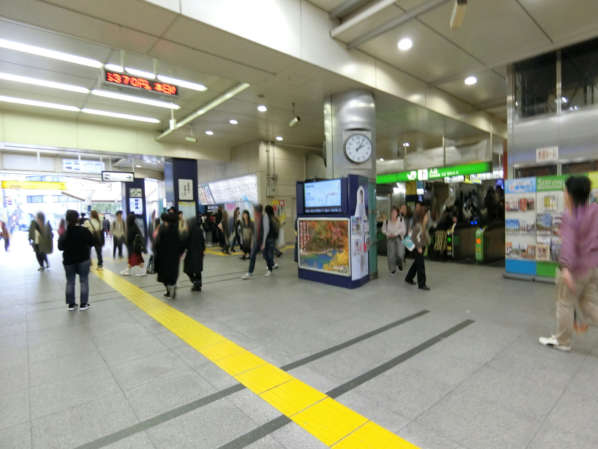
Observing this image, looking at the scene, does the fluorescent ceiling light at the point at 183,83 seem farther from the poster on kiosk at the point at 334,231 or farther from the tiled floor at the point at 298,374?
the tiled floor at the point at 298,374

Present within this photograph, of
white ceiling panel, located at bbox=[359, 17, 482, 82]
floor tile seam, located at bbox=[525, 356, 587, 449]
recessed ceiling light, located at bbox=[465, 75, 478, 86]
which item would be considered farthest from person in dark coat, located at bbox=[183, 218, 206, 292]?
recessed ceiling light, located at bbox=[465, 75, 478, 86]

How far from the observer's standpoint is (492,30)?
18.0 feet

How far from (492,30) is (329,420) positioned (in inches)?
259

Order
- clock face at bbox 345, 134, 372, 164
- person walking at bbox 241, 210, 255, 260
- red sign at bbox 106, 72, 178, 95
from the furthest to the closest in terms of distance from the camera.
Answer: person walking at bbox 241, 210, 255, 260
clock face at bbox 345, 134, 372, 164
red sign at bbox 106, 72, 178, 95

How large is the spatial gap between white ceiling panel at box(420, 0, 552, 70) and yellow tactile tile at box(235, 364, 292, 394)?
5.52 meters

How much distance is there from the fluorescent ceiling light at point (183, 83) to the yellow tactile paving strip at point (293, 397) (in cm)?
559

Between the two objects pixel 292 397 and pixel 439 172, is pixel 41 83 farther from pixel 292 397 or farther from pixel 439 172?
pixel 439 172

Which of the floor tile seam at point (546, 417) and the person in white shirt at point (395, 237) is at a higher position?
the person in white shirt at point (395, 237)

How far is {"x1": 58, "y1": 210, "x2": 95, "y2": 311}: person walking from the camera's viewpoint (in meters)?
4.71

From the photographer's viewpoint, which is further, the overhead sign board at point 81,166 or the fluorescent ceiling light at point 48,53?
the overhead sign board at point 81,166

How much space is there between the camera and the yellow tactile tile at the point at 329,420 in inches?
80.3

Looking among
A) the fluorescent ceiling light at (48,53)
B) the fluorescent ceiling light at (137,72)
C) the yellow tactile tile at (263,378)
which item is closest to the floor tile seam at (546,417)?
the yellow tactile tile at (263,378)

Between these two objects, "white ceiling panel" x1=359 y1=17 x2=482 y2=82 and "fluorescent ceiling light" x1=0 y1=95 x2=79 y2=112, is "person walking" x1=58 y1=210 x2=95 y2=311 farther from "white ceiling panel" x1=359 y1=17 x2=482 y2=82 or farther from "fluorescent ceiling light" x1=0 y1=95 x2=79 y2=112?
"white ceiling panel" x1=359 y1=17 x2=482 y2=82

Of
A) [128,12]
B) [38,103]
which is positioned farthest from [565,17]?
[38,103]
